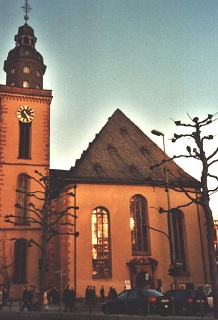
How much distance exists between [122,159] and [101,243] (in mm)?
8184

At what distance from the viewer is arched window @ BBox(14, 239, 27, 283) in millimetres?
32688

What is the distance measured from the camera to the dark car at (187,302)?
18.4m

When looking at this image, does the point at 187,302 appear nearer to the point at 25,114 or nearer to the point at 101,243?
the point at 101,243

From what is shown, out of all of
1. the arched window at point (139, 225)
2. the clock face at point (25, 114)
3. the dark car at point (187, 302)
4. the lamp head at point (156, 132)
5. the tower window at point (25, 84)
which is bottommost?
the dark car at point (187, 302)

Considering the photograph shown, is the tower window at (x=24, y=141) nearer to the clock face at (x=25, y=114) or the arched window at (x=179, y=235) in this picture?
the clock face at (x=25, y=114)

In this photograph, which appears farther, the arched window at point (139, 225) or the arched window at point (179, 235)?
the arched window at point (179, 235)

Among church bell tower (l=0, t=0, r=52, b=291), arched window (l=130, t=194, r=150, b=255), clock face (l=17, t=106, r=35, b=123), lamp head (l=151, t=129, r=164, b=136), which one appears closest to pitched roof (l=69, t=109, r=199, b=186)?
arched window (l=130, t=194, r=150, b=255)

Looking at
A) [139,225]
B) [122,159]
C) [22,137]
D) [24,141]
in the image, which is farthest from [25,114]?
[139,225]

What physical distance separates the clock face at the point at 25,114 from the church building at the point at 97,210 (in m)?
0.09

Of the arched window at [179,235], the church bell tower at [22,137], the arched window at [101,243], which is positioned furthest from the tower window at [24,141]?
the arched window at [179,235]

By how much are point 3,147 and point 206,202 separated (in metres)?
23.6

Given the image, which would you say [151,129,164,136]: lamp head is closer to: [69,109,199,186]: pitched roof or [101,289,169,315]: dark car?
[101,289,169,315]: dark car

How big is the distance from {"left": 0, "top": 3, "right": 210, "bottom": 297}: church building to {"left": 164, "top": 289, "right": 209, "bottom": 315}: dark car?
10998 millimetres

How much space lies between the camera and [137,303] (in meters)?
17.7
